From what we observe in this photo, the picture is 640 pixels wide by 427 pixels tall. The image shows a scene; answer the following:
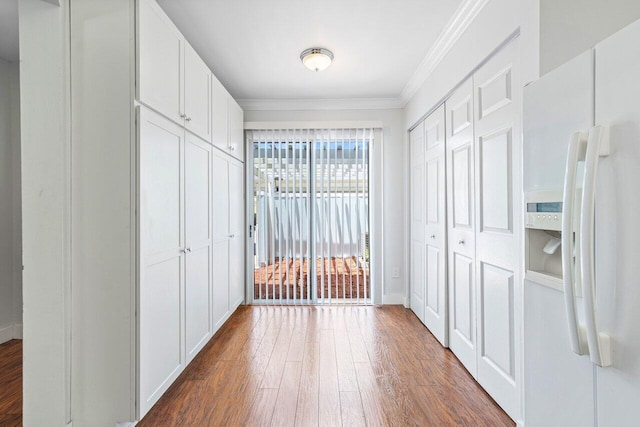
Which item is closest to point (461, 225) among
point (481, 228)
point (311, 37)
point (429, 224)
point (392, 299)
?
point (481, 228)

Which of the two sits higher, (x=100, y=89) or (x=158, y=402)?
(x=100, y=89)

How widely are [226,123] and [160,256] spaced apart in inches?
65.3

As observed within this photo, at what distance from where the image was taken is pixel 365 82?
317 cm

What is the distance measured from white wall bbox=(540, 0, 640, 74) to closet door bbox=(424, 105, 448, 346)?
3.98 feet

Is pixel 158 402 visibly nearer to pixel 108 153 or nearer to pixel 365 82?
pixel 108 153

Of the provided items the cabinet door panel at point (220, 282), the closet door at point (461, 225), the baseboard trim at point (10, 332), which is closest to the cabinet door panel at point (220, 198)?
the cabinet door panel at point (220, 282)

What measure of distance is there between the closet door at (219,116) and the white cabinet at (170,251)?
10.7 inches

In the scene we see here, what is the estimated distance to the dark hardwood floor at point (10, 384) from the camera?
1.65 meters

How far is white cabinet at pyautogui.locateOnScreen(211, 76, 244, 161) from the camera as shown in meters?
2.63

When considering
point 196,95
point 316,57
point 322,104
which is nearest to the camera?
point 196,95

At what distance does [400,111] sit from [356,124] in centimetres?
59

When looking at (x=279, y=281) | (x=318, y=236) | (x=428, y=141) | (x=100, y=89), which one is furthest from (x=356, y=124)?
(x=100, y=89)

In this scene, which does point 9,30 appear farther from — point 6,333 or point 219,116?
point 6,333

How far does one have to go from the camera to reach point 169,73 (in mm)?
1831
